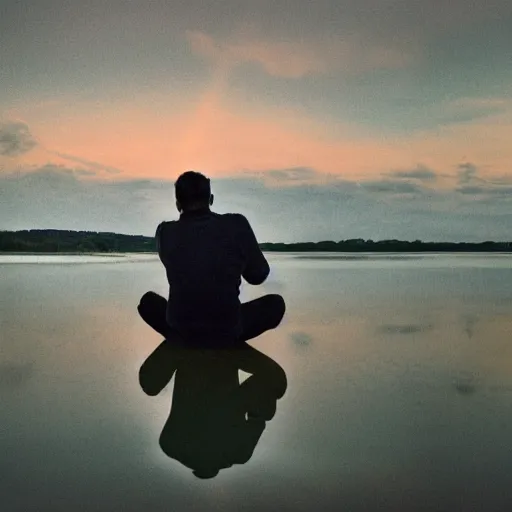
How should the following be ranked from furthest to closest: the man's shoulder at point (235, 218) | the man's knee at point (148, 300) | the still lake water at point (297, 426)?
the man's knee at point (148, 300)
the man's shoulder at point (235, 218)
the still lake water at point (297, 426)

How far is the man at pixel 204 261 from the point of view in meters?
3.14

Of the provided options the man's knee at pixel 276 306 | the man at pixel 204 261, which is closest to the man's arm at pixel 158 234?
the man at pixel 204 261

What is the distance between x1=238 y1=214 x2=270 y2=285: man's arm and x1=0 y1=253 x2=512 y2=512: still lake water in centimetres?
46

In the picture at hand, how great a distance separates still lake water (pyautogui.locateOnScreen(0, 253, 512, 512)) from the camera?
1.42 meters

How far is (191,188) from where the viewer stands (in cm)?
318

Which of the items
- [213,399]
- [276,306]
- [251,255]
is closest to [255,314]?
[276,306]

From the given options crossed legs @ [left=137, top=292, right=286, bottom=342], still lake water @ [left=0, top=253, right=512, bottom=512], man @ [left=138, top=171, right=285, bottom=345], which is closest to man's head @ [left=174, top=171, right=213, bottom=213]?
man @ [left=138, top=171, right=285, bottom=345]

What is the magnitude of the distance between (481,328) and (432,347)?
2.79ft

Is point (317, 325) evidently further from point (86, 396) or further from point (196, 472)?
point (196, 472)

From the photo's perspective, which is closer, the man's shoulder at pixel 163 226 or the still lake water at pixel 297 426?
the still lake water at pixel 297 426

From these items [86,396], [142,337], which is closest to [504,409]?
[86,396]

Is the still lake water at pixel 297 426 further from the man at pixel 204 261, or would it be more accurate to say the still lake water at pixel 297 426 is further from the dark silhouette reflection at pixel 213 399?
the man at pixel 204 261

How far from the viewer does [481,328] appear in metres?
4.18

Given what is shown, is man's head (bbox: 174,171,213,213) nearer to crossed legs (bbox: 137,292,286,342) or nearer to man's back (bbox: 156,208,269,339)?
→ man's back (bbox: 156,208,269,339)
